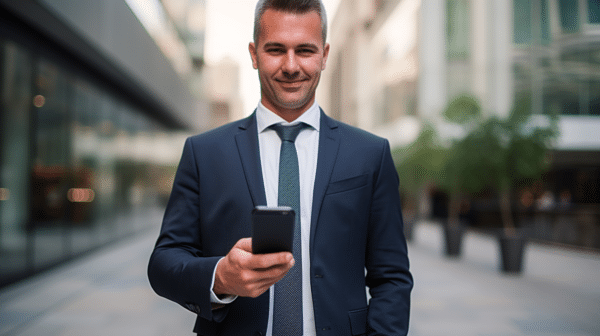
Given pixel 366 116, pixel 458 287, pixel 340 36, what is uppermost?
pixel 340 36

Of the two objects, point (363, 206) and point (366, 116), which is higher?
point (366, 116)

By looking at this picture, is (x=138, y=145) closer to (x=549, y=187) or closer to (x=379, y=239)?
(x=379, y=239)

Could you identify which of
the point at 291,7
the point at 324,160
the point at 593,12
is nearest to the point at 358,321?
the point at 324,160

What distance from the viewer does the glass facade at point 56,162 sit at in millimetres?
8055

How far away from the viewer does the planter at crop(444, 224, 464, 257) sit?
13.3 meters

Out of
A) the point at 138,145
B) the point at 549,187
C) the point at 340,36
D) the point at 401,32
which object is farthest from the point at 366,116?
the point at 340,36

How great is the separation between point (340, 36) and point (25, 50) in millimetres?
81954

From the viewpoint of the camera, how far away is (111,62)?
432 inches

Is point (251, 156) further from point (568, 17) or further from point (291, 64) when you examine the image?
point (568, 17)

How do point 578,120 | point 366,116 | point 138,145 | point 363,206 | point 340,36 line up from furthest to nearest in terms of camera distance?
point 340,36, point 366,116, point 578,120, point 138,145, point 363,206

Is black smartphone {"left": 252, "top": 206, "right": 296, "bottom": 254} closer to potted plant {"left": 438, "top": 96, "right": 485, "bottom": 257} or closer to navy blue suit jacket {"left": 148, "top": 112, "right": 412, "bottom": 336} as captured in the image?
navy blue suit jacket {"left": 148, "top": 112, "right": 412, "bottom": 336}

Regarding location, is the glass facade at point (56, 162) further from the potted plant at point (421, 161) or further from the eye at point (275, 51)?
the potted plant at point (421, 161)

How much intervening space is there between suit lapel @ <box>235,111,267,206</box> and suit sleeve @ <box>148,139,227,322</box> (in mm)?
195

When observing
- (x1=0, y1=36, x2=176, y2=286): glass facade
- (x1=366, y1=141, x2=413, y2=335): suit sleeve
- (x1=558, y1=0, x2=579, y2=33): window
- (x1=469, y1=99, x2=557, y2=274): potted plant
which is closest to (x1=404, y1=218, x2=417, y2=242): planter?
(x1=469, y1=99, x2=557, y2=274): potted plant
